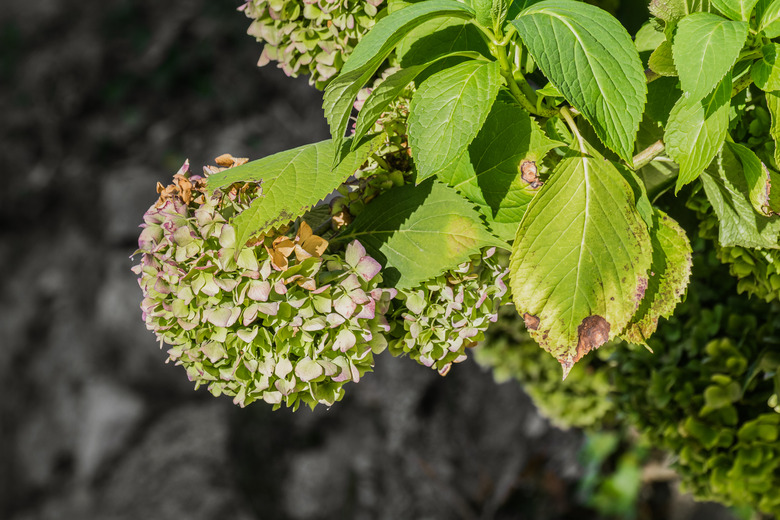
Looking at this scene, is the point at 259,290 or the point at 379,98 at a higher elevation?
the point at 379,98

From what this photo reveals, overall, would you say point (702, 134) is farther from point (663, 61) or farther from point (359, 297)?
point (359, 297)

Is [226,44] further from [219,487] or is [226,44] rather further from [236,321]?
[236,321]

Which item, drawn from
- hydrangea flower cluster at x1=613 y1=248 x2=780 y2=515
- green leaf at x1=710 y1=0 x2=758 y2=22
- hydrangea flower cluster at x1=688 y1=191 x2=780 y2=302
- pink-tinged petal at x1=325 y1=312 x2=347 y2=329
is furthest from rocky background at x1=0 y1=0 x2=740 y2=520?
green leaf at x1=710 y1=0 x2=758 y2=22

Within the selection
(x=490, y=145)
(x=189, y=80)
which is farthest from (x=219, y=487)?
(x=490, y=145)

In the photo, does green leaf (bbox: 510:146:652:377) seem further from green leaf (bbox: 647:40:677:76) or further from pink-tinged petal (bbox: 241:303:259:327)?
pink-tinged petal (bbox: 241:303:259:327)

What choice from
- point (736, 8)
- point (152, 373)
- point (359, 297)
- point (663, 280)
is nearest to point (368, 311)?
point (359, 297)

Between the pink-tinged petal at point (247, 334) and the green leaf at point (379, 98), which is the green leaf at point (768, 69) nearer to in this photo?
the green leaf at point (379, 98)

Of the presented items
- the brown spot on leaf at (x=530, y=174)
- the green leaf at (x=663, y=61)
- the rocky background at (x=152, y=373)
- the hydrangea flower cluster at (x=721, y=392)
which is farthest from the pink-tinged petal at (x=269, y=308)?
the rocky background at (x=152, y=373)
